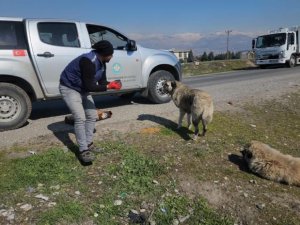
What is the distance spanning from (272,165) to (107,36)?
4.88 metres

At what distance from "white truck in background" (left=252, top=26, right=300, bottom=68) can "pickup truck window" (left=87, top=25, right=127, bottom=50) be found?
A: 1806 cm

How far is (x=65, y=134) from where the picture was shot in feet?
21.2

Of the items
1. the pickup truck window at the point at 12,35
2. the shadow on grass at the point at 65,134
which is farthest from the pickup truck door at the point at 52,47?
the shadow on grass at the point at 65,134

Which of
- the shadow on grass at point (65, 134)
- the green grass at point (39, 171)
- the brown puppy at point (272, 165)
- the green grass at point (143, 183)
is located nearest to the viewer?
the green grass at point (143, 183)

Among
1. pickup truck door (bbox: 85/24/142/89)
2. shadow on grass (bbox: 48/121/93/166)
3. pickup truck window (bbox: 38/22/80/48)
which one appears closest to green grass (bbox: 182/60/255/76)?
pickup truck door (bbox: 85/24/142/89)

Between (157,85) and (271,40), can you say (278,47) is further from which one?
Answer: (157,85)

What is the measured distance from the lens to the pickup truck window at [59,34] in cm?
699

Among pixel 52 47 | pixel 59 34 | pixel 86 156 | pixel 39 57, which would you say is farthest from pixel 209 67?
pixel 86 156

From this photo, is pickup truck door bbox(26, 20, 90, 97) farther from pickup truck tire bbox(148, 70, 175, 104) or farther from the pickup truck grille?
the pickup truck grille

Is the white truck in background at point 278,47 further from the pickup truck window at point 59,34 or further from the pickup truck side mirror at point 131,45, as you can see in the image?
the pickup truck window at point 59,34

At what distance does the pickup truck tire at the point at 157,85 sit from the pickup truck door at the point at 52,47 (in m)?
1.98

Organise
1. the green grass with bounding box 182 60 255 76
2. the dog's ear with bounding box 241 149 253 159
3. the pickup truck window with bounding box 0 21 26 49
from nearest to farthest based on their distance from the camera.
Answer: the dog's ear with bounding box 241 149 253 159 < the pickup truck window with bounding box 0 21 26 49 < the green grass with bounding box 182 60 255 76

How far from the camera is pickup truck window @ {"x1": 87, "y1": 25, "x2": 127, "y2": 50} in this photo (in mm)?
7707

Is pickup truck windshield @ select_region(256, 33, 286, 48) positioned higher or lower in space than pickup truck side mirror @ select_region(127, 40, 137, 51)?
lower
